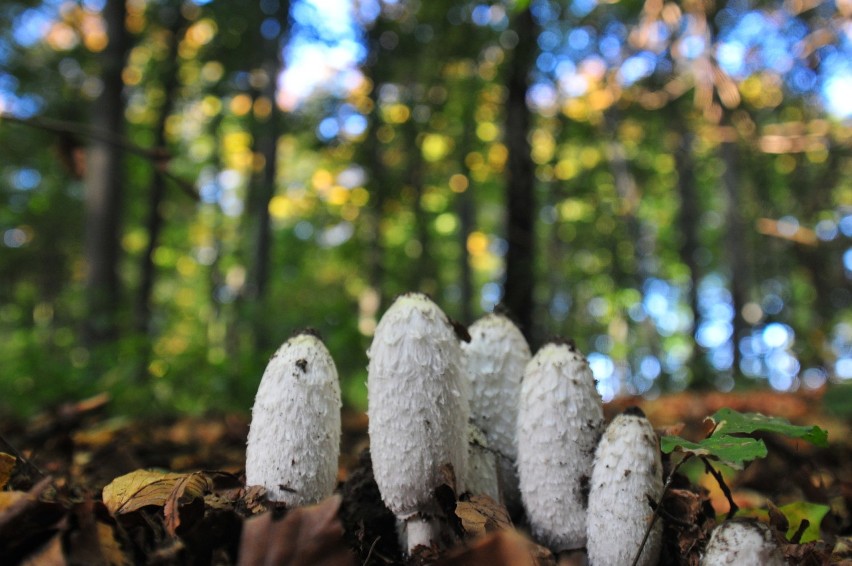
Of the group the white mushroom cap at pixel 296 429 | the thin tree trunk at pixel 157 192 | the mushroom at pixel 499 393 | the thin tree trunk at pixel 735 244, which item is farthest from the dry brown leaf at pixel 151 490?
the thin tree trunk at pixel 735 244

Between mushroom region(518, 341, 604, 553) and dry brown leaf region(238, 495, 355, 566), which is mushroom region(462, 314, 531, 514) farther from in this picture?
dry brown leaf region(238, 495, 355, 566)

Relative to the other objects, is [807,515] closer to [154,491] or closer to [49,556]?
[154,491]

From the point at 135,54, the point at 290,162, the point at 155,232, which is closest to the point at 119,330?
the point at 155,232

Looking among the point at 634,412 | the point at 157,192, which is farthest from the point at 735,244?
the point at 157,192

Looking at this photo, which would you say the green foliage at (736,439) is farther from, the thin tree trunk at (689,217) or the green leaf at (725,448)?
the thin tree trunk at (689,217)

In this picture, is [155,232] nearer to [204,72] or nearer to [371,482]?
[204,72]

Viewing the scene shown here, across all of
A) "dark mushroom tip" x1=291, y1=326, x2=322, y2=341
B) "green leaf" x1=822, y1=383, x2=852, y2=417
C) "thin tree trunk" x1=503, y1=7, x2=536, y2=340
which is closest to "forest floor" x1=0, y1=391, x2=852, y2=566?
"green leaf" x1=822, y1=383, x2=852, y2=417

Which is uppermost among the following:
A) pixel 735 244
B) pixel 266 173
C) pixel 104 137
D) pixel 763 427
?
pixel 266 173
